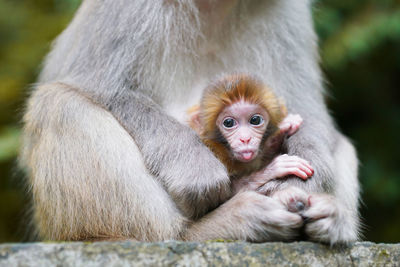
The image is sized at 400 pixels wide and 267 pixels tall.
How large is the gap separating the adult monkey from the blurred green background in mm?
1857

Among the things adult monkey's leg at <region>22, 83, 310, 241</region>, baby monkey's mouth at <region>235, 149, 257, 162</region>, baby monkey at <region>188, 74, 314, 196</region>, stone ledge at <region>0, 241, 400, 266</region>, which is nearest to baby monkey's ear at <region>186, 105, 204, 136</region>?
baby monkey at <region>188, 74, 314, 196</region>

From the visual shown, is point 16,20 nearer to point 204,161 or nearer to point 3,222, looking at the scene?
point 3,222

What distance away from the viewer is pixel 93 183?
148 inches

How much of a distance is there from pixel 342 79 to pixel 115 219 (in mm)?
4687

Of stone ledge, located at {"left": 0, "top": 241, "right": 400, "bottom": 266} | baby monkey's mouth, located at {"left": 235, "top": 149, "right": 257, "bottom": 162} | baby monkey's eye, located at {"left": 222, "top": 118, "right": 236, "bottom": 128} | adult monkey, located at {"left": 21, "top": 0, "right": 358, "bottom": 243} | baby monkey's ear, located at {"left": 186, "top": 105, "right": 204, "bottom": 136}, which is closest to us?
stone ledge, located at {"left": 0, "top": 241, "right": 400, "bottom": 266}

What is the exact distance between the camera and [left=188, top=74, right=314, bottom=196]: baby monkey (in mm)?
3975

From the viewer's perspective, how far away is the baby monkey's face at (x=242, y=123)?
13.1 feet

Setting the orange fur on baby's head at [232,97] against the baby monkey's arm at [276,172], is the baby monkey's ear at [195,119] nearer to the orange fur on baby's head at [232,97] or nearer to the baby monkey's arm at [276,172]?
the orange fur on baby's head at [232,97]

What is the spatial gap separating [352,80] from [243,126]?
4052 millimetres

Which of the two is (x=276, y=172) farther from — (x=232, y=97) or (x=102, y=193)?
(x=102, y=193)

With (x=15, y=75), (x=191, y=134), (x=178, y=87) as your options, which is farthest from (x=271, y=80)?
(x=15, y=75)

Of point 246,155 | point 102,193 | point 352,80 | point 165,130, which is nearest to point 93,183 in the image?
point 102,193

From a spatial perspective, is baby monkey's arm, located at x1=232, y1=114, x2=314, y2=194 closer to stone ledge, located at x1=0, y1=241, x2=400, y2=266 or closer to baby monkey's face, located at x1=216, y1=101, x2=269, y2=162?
baby monkey's face, located at x1=216, y1=101, x2=269, y2=162

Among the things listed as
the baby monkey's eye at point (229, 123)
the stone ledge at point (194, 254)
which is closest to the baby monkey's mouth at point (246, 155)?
the baby monkey's eye at point (229, 123)
